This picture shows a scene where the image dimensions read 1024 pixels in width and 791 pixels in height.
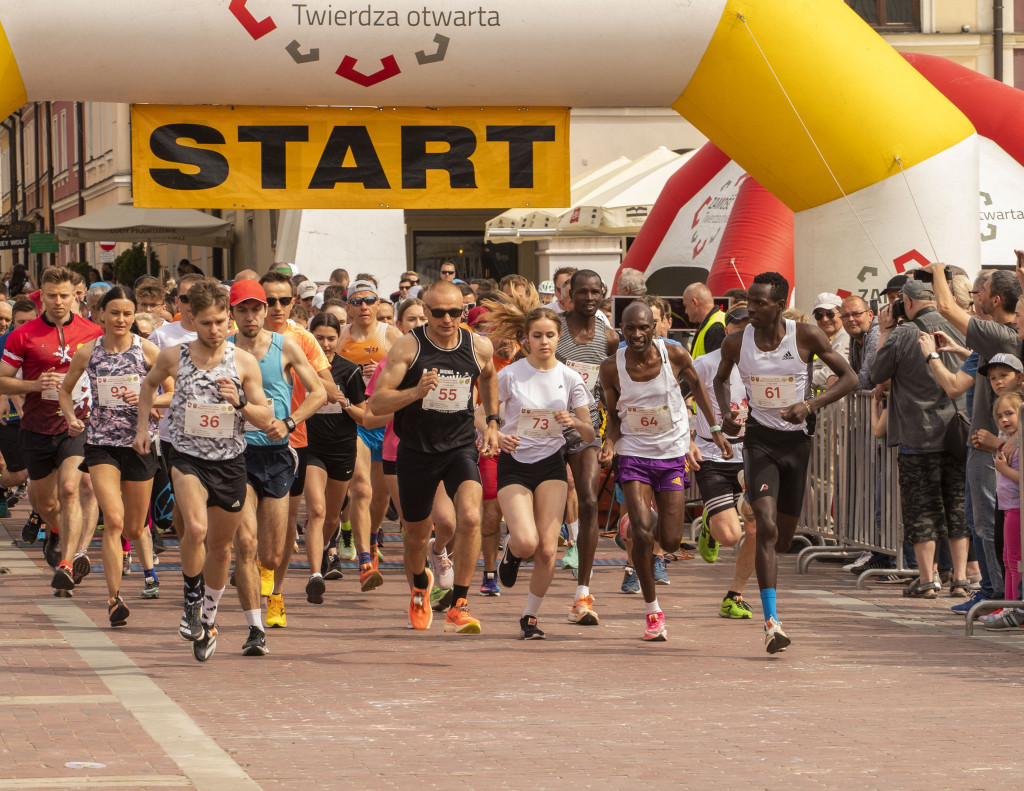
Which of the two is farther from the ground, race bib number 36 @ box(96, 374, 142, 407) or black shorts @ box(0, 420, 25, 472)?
race bib number 36 @ box(96, 374, 142, 407)

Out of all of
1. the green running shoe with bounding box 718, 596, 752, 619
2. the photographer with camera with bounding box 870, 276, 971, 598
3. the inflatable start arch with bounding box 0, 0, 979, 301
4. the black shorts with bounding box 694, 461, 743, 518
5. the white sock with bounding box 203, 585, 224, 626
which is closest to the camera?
the white sock with bounding box 203, 585, 224, 626

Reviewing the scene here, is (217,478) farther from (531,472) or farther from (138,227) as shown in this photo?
(138,227)

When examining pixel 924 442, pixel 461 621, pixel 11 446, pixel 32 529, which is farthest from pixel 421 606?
pixel 11 446

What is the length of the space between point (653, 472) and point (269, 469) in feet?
7.17

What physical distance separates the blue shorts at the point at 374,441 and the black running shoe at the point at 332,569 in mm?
763

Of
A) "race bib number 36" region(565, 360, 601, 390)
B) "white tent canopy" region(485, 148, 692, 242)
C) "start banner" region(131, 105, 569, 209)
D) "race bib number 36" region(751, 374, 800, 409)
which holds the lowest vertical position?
"race bib number 36" region(751, 374, 800, 409)

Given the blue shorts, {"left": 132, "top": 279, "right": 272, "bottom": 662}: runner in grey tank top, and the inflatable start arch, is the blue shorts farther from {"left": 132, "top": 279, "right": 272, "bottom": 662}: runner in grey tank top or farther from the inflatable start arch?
{"left": 132, "top": 279, "right": 272, "bottom": 662}: runner in grey tank top

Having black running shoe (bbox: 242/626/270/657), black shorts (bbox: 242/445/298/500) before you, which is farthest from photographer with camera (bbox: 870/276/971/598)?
black running shoe (bbox: 242/626/270/657)

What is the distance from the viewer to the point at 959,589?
1087 cm

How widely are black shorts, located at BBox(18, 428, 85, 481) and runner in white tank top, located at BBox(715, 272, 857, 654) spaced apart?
4532 millimetres

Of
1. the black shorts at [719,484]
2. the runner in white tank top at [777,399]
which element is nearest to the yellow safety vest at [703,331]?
the black shorts at [719,484]

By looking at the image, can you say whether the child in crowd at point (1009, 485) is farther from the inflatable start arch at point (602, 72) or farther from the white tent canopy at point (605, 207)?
the white tent canopy at point (605, 207)

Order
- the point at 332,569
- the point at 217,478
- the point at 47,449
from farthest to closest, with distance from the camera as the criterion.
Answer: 1. the point at 332,569
2. the point at 47,449
3. the point at 217,478

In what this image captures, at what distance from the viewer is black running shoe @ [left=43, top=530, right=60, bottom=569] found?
12.0 metres
